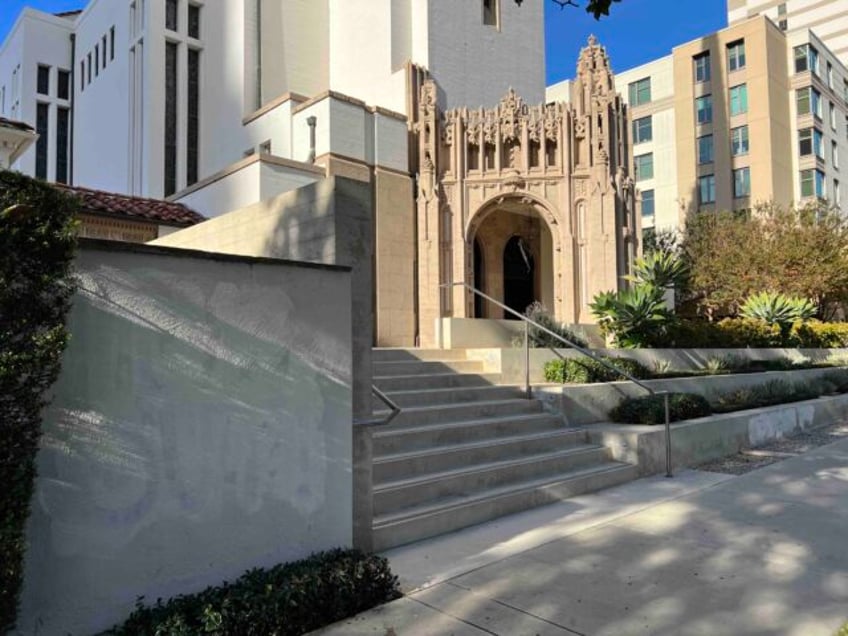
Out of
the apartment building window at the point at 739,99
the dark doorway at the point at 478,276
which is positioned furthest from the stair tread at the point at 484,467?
the apartment building window at the point at 739,99

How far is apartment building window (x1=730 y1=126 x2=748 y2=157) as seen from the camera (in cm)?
4244

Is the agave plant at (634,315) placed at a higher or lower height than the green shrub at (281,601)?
higher

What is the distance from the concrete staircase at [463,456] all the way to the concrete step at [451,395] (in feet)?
0.05

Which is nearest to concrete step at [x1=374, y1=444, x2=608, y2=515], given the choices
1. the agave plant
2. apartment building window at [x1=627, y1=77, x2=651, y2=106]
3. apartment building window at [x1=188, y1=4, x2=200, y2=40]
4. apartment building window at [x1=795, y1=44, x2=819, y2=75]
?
the agave plant

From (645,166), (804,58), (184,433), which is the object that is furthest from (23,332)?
(804,58)

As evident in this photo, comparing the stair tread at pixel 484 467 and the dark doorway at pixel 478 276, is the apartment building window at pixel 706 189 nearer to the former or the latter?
the dark doorway at pixel 478 276

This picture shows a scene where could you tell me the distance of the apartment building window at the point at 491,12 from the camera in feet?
61.7

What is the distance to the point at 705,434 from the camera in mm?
9492

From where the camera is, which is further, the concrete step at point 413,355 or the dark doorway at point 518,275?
the dark doorway at point 518,275

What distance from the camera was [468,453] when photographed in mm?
7066

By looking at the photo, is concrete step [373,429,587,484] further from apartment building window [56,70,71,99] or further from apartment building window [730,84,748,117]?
apartment building window [730,84,748,117]

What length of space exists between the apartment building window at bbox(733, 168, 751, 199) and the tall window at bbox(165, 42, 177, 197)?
36.5 metres

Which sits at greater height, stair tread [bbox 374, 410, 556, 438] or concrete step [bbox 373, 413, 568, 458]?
stair tread [bbox 374, 410, 556, 438]

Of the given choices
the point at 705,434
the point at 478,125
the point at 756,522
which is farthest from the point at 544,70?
the point at 756,522
